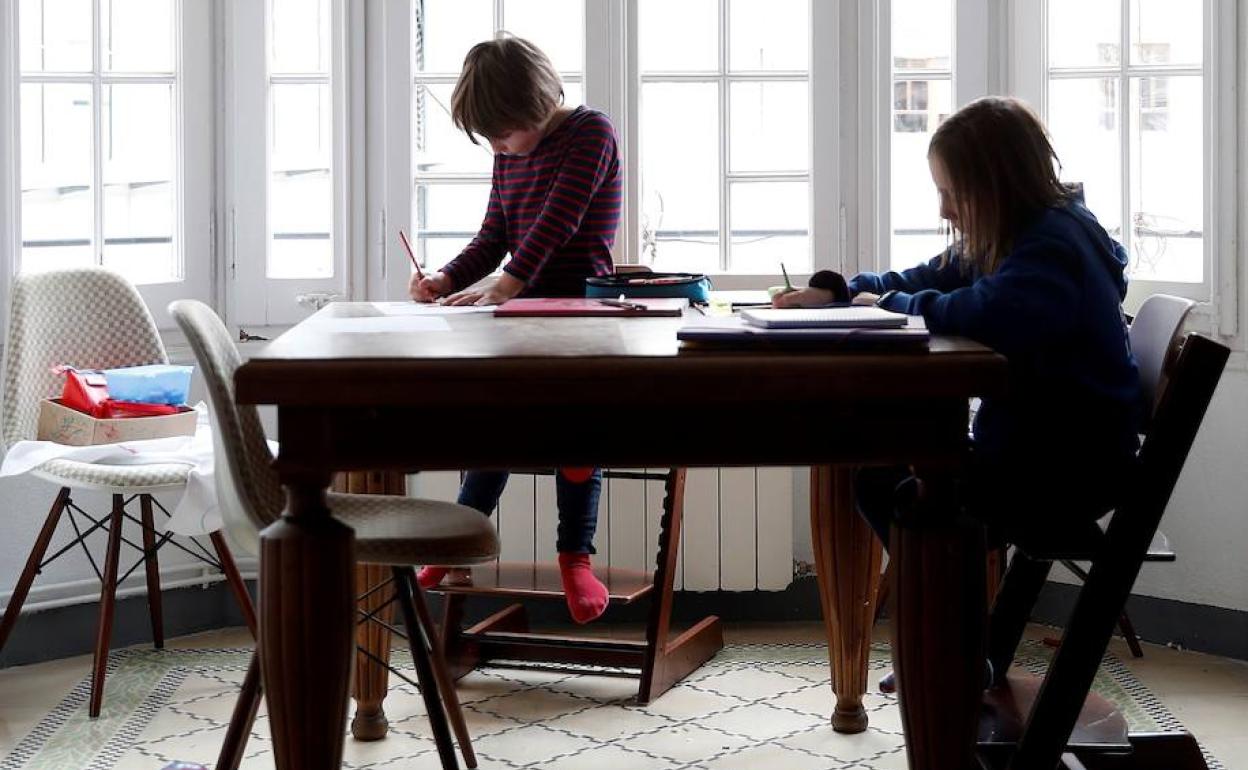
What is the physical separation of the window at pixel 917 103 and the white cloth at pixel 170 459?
1.82 meters

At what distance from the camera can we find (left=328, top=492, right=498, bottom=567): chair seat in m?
2.45

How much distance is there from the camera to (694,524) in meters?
3.98

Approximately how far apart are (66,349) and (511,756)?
1425mm

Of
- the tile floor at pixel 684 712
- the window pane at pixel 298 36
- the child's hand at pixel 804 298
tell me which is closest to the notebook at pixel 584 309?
the child's hand at pixel 804 298

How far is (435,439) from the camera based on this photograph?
6.43 ft

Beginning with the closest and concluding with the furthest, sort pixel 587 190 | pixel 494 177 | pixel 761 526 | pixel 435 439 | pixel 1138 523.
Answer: pixel 435 439
pixel 1138 523
pixel 587 190
pixel 494 177
pixel 761 526

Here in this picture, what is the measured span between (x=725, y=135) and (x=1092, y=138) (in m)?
0.92

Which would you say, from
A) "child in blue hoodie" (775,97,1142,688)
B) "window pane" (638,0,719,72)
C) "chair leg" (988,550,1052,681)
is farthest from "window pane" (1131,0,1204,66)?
"chair leg" (988,550,1052,681)

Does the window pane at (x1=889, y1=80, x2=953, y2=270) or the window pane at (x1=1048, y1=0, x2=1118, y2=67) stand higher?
the window pane at (x1=1048, y1=0, x2=1118, y2=67)

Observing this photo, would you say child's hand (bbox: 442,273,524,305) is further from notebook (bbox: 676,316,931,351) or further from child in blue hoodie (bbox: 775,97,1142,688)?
notebook (bbox: 676,316,931,351)

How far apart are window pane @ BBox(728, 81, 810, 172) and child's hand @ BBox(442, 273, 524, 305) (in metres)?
1.07

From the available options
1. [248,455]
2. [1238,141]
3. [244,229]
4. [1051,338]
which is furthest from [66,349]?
[1238,141]

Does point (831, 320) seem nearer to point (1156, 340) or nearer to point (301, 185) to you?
point (1156, 340)

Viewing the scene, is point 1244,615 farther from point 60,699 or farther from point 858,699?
point 60,699
